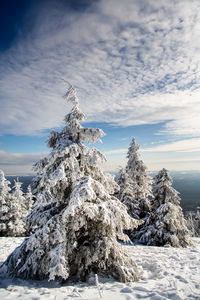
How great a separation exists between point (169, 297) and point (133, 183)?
16.7 m

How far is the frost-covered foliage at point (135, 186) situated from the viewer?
19641 millimetres

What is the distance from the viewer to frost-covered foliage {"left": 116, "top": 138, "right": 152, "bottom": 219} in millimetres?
19641

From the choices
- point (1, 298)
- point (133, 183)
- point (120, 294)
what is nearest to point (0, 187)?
point (133, 183)

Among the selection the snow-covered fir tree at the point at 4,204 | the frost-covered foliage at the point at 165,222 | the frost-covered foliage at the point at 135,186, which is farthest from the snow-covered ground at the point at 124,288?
the snow-covered fir tree at the point at 4,204

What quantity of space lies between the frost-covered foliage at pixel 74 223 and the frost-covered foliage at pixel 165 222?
29.8 feet

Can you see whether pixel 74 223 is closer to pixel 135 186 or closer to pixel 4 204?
pixel 135 186

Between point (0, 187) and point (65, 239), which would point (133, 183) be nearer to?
point (65, 239)

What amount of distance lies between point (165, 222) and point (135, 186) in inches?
261

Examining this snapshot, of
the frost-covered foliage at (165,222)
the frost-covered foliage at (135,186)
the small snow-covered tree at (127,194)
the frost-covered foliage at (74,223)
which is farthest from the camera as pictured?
the frost-covered foliage at (135,186)

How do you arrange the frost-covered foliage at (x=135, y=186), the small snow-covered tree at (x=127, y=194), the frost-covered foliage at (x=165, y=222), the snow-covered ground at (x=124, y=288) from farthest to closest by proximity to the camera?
A: the frost-covered foliage at (x=135, y=186)
the small snow-covered tree at (x=127, y=194)
the frost-covered foliage at (x=165, y=222)
the snow-covered ground at (x=124, y=288)

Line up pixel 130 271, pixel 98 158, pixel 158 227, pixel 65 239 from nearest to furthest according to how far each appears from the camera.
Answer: pixel 65 239, pixel 130 271, pixel 98 158, pixel 158 227

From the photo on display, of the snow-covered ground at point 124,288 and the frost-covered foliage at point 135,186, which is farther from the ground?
the frost-covered foliage at point 135,186

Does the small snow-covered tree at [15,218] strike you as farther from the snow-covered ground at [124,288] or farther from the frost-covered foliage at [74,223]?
the snow-covered ground at [124,288]

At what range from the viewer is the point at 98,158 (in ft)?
24.2
